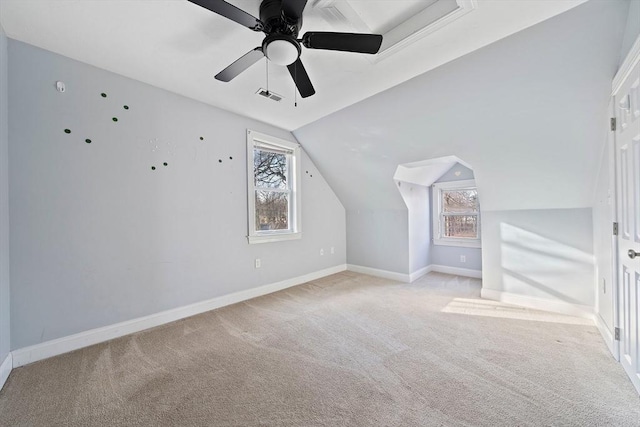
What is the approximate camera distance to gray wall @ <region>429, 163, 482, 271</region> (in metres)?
4.32

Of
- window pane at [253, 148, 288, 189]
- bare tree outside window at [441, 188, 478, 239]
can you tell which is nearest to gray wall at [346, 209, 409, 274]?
bare tree outside window at [441, 188, 478, 239]

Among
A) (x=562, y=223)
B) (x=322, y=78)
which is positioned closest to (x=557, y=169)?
(x=562, y=223)

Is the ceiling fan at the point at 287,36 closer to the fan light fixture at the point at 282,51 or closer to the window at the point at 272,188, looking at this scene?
the fan light fixture at the point at 282,51

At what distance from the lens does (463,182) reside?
14.5ft

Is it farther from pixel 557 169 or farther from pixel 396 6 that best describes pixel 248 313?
pixel 557 169

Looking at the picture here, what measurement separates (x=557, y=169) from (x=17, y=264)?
4.93 meters

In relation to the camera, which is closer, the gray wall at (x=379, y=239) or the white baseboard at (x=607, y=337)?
the white baseboard at (x=607, y=337)

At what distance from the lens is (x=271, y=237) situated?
3.67m

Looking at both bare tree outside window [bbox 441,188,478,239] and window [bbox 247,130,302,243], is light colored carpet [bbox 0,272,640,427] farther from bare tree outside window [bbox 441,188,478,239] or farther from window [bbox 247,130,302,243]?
bare tree outside window [bbox 441,188,478,239]

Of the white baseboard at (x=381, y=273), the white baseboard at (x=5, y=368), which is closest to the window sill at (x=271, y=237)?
the white baseboard at (x=381, y=273)

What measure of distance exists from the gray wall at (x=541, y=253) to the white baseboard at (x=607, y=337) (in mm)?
264

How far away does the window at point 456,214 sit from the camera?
14.5 feet

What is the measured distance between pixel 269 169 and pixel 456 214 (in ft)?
11.3

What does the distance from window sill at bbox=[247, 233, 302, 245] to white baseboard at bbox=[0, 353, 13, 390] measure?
7.08 feet
